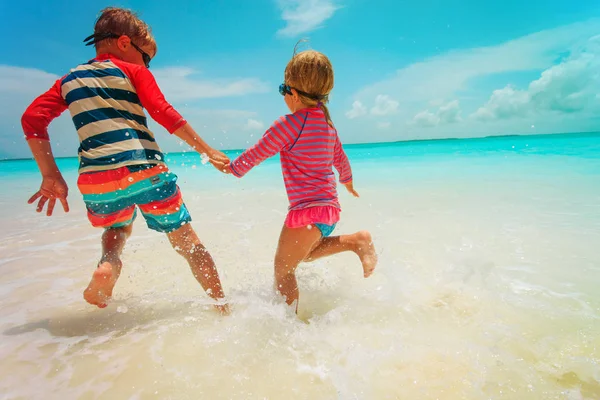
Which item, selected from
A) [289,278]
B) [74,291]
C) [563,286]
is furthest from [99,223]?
[563,286]

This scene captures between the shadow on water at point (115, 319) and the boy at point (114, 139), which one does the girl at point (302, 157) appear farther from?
the shadow on water at point (115, 319)

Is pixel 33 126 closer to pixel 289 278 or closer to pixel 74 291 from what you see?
pixel 74 291

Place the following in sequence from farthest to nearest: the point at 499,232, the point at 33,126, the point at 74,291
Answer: the point at 499,232 → the point at 74,291 → the point at 33,126

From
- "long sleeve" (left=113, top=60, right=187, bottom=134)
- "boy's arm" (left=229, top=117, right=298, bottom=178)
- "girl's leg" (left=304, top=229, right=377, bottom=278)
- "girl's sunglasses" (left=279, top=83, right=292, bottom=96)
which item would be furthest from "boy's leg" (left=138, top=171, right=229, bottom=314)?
"girl's sunglasses" (left=279, top=83, right=292, bottom=96)

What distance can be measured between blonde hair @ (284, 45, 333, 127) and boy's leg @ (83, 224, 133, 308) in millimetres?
1381

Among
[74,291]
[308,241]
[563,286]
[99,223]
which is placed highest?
[99,223]

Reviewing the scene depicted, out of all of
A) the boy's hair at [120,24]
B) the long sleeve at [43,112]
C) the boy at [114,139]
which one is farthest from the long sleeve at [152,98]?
the long sleeve at [43,112]

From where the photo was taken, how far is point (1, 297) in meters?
2.52

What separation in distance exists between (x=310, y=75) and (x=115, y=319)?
72.6 inches

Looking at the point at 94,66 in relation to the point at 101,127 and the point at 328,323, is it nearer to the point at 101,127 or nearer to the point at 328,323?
the point at 101,127

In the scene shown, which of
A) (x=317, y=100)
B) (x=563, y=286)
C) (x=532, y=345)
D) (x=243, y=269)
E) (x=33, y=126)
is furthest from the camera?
(x=243, y=269)

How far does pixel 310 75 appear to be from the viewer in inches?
77.2

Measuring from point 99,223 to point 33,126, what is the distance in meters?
0.62

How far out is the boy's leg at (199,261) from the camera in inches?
84.5
